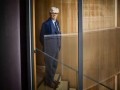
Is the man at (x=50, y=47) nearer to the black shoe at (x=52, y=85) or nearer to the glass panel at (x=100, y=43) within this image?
the black shoe at (x=52, y=85)

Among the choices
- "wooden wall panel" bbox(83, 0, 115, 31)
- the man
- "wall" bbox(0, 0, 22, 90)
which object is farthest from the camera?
"wooden wall panel" bbox(83, 0, 115, 31)

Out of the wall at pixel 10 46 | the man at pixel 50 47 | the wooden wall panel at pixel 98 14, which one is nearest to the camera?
the wall at pixel 10 46

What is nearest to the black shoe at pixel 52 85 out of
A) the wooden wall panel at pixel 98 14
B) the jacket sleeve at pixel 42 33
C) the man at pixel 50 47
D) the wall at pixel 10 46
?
the man at pixel 50 47

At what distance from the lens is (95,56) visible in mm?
3670

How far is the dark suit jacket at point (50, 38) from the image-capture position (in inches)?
128

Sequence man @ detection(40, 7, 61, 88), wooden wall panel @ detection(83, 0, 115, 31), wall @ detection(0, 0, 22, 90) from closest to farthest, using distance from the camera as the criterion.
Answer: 1. wall @ detection(0, 0, 22, 90)
2. man @ detection(40, 7, 61, 88)
3. wooden wall panel @ detection(83, 0, 115, 31)

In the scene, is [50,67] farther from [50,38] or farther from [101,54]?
[101,54]

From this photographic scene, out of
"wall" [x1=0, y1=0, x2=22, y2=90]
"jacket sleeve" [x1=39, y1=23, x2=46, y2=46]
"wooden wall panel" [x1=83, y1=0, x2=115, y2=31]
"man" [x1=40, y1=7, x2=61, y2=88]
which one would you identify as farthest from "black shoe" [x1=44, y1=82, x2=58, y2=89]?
"wooden wall panel" [x1=83, y1=0, x2=115, y2=31]

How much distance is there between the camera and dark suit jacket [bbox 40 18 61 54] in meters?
3.25

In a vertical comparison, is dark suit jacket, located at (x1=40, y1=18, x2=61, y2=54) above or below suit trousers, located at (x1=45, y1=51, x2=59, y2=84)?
above

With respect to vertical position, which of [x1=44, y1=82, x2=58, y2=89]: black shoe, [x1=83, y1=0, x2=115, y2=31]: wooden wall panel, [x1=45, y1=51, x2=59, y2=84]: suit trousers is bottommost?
[x1=44, y1=82, x2=58, y2=89]: black shoe

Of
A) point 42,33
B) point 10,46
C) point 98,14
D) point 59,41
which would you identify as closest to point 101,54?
point 98,14

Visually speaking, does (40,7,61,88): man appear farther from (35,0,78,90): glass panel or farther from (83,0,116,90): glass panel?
(83,0,116,90): glass panel

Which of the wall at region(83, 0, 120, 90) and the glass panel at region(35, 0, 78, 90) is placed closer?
the glass panel at region(35, 0, 78, 90)
